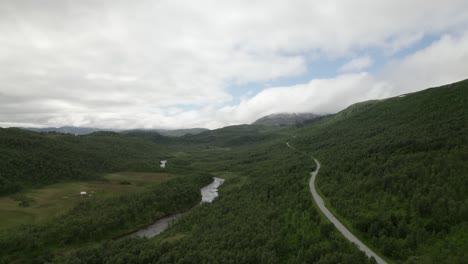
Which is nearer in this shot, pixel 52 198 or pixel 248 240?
pixel 248 240

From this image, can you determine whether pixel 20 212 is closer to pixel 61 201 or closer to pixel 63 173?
pixel 61 201

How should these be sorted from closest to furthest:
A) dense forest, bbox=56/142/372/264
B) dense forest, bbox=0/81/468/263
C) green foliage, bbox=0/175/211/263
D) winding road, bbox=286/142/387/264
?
winding road, bbox=286/142/387/264 → dense forest, bbox=0/81/468/263 → dense forest, bbox=56/142/372/264 → green foliage, bbox=0/175/211/263

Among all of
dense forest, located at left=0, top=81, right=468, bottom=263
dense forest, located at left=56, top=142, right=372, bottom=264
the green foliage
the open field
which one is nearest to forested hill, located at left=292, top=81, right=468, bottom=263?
dense forest, located at left=0, top=81, right=468, bottom=263

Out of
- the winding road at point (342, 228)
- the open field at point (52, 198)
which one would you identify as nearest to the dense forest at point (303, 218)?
the winding road at point (342, 228)

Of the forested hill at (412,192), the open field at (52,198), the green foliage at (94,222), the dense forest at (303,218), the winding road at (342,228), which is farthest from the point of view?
the open field at (52,198)

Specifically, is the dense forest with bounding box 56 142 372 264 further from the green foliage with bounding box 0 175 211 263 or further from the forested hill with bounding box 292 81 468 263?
the green foliage with bounding box 0 175 211 263

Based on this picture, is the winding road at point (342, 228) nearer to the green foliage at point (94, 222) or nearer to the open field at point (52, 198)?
the green foliage at point (94, 222)

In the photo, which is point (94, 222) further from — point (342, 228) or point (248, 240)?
point (342, 228)

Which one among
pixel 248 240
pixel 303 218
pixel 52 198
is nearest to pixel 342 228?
pixel 303 218
